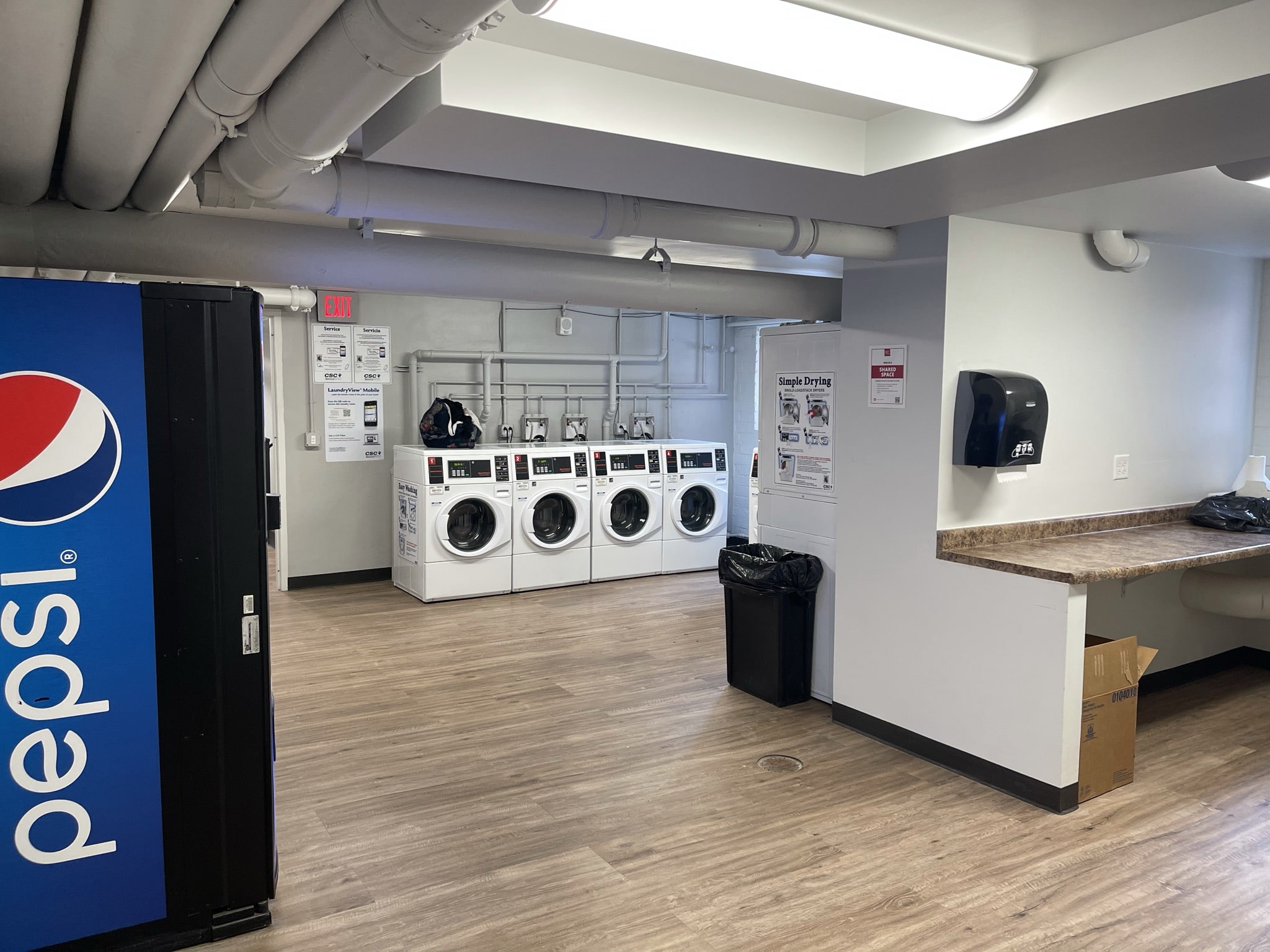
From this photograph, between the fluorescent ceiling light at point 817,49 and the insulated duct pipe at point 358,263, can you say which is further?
the insulated duct pipe at point 358,263

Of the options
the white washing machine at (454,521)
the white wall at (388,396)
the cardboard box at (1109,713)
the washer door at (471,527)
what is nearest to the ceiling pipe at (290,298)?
the white wall at (388,396)

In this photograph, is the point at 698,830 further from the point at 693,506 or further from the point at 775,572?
the point at 693,506

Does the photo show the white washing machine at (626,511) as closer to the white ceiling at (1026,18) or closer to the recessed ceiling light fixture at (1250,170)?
the recessed ceiling light fixture at (1250,170)

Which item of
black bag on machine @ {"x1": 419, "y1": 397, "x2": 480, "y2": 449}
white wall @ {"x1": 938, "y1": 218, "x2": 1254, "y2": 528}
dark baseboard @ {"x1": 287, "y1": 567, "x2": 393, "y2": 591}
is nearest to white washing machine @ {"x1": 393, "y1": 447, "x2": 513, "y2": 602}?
black bag on machine @ {"x1": 419, "y1": 397, "x2": 480, "y2": 449}

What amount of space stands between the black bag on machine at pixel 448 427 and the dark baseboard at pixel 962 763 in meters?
3.61

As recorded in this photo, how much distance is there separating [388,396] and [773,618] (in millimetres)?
3930

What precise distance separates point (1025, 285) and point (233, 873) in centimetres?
364

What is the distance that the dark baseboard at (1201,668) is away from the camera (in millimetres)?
4742

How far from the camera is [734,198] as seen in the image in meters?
3.12

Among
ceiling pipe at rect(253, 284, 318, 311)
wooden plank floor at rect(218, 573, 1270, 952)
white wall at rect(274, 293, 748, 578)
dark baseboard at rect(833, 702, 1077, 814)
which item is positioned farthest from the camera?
white wall at rect(274, 293, 748, 578)

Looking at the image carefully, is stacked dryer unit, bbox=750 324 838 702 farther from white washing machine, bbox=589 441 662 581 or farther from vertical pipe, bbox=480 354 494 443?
vertical pipe, bbox=480 354 494 443

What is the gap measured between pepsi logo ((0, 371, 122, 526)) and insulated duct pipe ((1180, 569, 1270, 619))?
4.79 m

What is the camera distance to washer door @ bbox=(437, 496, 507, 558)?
6391mm

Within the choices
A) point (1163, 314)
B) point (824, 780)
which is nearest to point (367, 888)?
point (824, 780)
